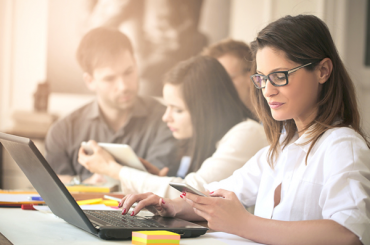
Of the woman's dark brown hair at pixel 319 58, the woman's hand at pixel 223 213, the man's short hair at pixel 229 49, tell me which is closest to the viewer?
the woman's hand at pixel 223 213

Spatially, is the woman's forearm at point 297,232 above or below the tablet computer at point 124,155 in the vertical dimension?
above

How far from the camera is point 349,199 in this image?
69 centimetres

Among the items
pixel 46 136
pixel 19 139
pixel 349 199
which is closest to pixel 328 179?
pixel 349 199

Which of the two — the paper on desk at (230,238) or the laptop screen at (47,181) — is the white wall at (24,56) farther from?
the paper on desk at (230,238)

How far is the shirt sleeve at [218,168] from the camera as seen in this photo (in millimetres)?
1759

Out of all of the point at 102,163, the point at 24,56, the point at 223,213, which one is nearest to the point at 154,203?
the point at 223,213

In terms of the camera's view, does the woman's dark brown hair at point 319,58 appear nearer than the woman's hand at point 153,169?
Yes

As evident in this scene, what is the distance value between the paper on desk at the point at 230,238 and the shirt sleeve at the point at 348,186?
0.16 metres

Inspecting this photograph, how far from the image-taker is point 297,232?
69 cm

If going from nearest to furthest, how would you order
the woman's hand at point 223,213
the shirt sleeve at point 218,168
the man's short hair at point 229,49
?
the woman's hand at point 223,213, the shirt sleeve at point 218,168, the man's short hair at point 229,49

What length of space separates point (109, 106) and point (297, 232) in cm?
199

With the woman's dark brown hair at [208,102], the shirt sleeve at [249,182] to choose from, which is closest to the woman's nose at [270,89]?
the shirt sleeve at [249,182]

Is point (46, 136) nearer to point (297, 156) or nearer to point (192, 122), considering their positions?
point (192, 122)

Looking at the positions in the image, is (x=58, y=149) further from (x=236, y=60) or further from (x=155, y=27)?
(x=236, y=60)
